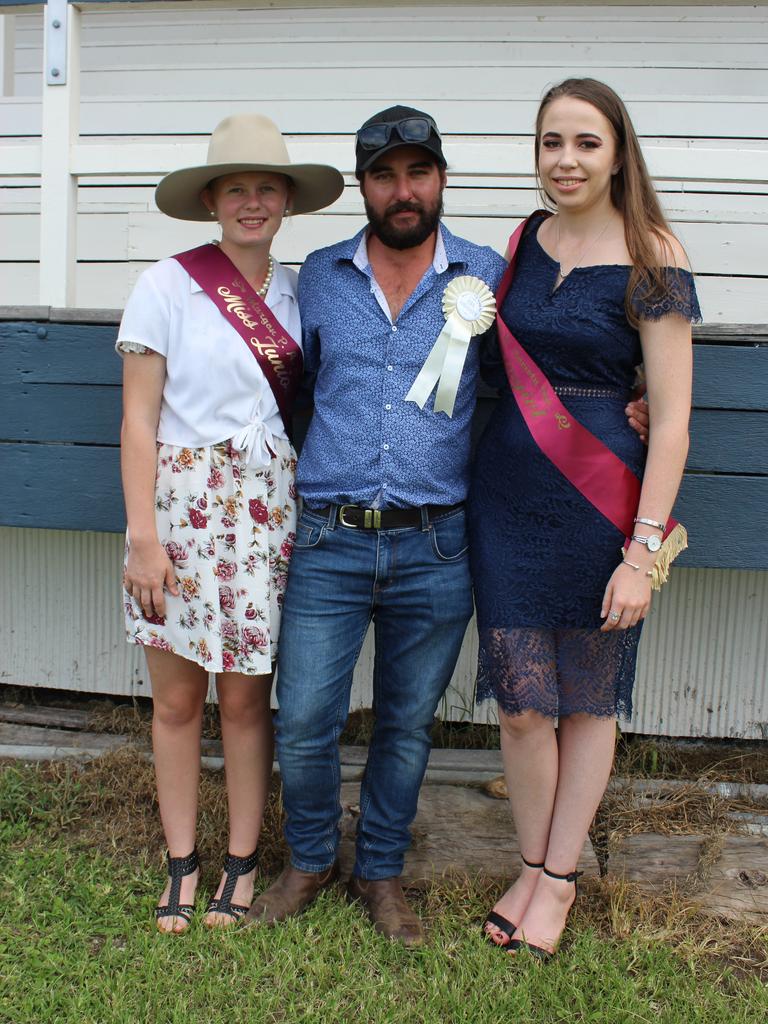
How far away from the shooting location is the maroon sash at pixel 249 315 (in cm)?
233

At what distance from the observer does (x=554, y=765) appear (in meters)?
2.43

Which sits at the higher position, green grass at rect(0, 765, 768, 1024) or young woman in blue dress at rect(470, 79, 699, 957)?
young woman in blue dress at rect(470, 79, 699, 957)

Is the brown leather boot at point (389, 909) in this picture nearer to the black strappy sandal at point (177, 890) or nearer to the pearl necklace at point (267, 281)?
the black strappy sandal at point (177, 890)

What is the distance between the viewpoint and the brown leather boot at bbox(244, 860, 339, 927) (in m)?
2.54

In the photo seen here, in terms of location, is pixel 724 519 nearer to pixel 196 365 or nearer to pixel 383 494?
pixel 383 494

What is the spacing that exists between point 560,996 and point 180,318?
6.10 feet

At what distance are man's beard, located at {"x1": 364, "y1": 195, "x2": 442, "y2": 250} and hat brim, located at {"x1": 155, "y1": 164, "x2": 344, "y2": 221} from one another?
0.24 m

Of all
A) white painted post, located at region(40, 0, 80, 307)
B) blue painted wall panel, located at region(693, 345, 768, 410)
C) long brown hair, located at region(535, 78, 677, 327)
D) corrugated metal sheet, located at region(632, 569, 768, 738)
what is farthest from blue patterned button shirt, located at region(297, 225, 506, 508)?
corrugated metal sheet, located at region(632, 569, 768, 738)

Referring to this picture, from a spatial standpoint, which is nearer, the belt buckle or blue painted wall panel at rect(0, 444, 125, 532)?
the belt buckle

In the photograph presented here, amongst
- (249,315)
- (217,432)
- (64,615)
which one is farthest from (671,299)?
(64,615)

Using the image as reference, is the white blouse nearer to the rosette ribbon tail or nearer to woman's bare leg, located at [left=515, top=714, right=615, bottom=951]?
the rosette ribbon tail

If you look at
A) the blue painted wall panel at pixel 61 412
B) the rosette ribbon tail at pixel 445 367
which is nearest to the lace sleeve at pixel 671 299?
the rosette ribbon tail at pixel 445 367

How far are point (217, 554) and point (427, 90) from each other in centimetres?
233

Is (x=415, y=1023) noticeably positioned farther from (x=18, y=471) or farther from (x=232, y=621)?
(x=18, y=471)
